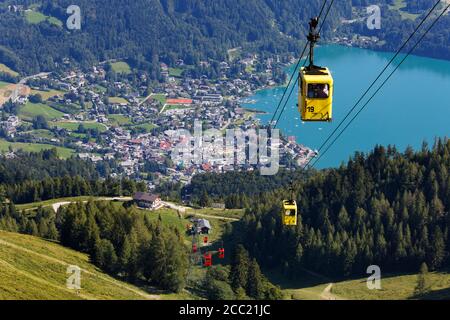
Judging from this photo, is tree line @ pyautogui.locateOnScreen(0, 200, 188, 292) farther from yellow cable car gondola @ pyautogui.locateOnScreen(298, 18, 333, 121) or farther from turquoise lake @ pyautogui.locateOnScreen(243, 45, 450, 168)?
turquoise lake @ pyautogui.locateOnScreen(243, 45, 450, 168)

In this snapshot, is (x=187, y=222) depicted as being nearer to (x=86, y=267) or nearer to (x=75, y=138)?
(x=86, y=267)

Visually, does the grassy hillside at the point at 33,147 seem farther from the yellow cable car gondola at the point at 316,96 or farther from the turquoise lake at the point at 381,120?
the yellow cable car gondola at the point at 316,96

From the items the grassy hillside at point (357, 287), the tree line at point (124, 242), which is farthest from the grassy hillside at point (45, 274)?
the grassy hillside at point (357, 287)

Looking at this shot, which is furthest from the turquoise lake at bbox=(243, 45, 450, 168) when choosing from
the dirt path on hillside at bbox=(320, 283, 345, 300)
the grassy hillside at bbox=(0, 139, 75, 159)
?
the dirt path on hillside at bbox=(320, 283, 345, 300)

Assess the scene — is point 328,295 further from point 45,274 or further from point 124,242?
point 45,274

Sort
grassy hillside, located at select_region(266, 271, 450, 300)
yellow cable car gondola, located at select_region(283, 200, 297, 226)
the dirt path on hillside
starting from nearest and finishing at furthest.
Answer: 1. yellow cable car gondola, located at select_region(283, 200, 297, 226)
2. grassy hillside, located at select_region(266, 271, 450, 300)
3. the dirt path on hillside

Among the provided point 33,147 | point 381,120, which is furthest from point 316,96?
point 33,147

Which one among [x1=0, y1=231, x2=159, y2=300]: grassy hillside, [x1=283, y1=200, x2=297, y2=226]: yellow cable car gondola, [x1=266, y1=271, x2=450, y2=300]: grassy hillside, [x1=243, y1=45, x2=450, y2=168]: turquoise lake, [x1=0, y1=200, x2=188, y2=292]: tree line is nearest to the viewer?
[x1=0, y1=231, x2=159, y2=300]: grassy hillside
